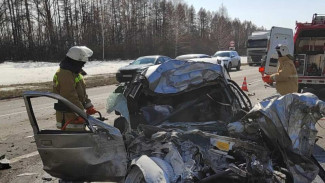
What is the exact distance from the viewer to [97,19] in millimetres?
49344

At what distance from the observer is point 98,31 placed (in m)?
46.6

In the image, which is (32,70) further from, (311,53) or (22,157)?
(22,157)

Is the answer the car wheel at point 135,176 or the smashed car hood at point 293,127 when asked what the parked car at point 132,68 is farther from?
the car wheel at point 135,176

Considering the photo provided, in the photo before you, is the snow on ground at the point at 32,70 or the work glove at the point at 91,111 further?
the snow on ground at the point at 32,70

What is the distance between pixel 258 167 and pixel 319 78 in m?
8.39

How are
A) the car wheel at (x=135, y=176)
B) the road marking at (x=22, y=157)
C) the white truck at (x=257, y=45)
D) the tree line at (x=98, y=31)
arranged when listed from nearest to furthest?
1. the car wheel at (x=135, y=176)
2. the road marking at (x=22, y=157)
3. the white truck at (x=257, y=45)
4. the tree line at (x=98, y=31)

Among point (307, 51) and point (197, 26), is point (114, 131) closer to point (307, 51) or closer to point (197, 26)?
point (307, 51)

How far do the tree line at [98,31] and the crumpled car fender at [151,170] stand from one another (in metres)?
36.0

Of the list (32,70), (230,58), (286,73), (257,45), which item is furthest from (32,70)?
(286,73)

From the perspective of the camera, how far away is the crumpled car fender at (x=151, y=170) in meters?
2.79

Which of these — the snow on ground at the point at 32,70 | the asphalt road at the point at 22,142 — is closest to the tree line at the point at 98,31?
the snow on ground at the point at 32,70

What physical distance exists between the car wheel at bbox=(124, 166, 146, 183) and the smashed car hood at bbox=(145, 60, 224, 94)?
1.61m

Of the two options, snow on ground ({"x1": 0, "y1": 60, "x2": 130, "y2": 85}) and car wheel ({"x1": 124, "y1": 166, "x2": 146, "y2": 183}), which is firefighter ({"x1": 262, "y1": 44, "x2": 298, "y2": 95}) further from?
snow on ground ({"x1": 0, "y1": 60, "x2": 130, "y2": 85})

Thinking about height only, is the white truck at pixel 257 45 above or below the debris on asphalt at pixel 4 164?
above
